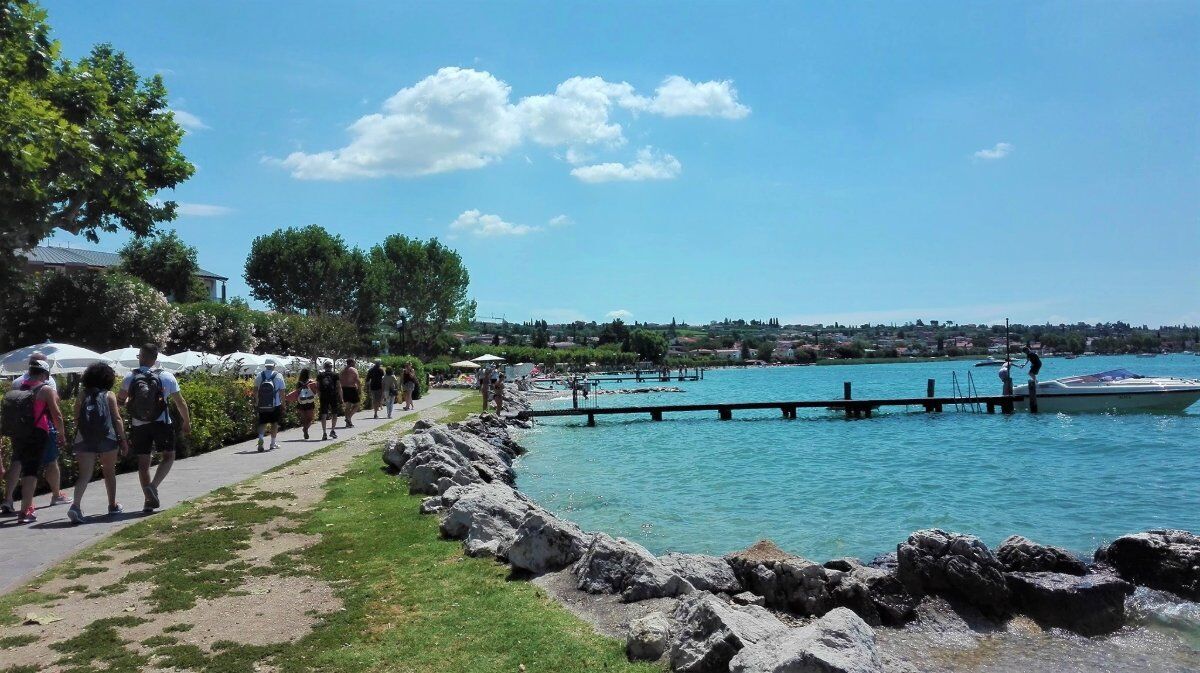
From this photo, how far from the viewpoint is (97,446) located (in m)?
9.61

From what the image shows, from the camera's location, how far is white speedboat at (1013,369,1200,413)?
40281 millimetres

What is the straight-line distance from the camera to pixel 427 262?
8388 cm

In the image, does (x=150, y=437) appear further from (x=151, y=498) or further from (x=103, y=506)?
(x=103, y=506)

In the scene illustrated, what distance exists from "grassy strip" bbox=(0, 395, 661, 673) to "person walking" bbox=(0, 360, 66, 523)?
65.0 inches

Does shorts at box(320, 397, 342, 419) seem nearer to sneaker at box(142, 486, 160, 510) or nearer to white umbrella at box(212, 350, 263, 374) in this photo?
white umbrella at box(212, 350, 263, 374)

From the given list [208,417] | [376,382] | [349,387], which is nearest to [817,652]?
[208,417]

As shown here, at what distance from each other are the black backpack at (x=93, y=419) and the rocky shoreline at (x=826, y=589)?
398cm

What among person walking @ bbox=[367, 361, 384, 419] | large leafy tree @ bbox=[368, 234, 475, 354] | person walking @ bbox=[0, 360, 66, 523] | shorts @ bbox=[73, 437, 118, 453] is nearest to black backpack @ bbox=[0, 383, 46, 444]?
person walking @ bbox=[0, 360, 66, 523]

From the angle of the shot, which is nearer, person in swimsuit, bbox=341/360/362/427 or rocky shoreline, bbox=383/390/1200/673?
rocky shoreline, bbox=383/390/1200/673

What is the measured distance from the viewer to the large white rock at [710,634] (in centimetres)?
532

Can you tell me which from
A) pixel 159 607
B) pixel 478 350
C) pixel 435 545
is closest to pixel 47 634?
pixel 159 607

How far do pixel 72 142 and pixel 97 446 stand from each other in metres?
4.73

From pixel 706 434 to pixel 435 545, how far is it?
2752cm

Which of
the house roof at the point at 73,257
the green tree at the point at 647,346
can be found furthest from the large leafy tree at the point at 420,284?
the green tree at the point at 647,346
